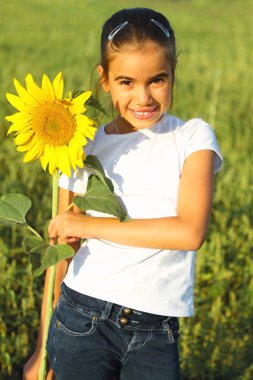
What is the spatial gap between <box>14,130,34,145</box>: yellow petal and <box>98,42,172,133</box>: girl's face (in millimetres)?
287

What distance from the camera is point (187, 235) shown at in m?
A: 1.72

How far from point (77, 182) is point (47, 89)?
0.33m

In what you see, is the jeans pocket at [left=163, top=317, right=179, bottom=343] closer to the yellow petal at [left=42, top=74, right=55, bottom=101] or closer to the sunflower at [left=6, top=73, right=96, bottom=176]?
the sunflower at [left=6, top=73, right=96, bottom=176]

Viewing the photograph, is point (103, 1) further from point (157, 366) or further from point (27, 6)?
point (157, 366)

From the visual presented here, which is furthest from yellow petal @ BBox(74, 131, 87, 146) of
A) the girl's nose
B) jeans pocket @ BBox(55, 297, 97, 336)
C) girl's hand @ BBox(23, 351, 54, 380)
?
girl's hand @ BBox(23, 351, 54, 380)

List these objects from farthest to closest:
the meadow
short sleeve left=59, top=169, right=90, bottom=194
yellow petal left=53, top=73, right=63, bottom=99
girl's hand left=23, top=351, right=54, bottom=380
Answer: the meadow, girl's hand left=23, top=351, right=54, bottom=380, short sleeve left=59, top=169, right=90, bottom=194, yellow petal left=53, top=73, right=63, bottom=99

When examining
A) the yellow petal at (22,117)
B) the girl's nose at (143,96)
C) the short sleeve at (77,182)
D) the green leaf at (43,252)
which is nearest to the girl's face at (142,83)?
the girl's nose at (143,96)

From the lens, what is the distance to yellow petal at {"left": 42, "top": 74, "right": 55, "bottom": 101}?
162cm

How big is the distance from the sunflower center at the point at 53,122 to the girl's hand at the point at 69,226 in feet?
0.63

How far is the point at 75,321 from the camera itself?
1.81m

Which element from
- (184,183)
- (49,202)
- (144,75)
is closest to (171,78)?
(144,75)

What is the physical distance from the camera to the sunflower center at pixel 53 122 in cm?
164

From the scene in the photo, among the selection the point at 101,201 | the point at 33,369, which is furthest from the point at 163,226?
the point at 33,369

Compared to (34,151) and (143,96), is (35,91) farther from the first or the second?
(143,96)
